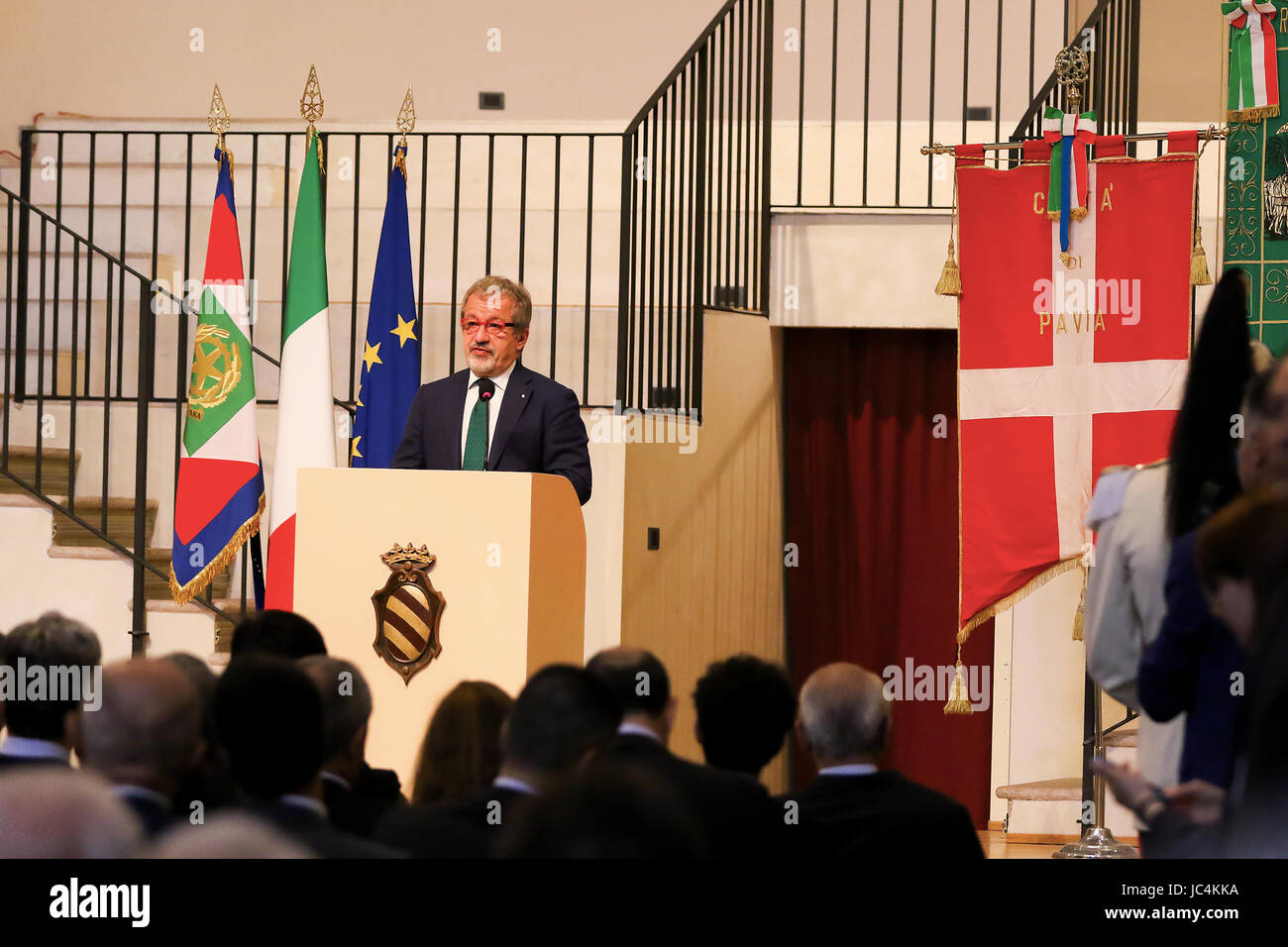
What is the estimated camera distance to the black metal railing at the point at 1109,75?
5.41 m

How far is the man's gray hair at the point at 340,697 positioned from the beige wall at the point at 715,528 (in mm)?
2615

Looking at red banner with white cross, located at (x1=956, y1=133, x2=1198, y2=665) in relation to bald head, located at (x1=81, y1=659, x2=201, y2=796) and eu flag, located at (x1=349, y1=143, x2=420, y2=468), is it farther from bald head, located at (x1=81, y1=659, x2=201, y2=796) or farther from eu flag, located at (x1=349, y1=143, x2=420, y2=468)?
bald head, located at (x1=81, y1=659, x2=201, y2=796)

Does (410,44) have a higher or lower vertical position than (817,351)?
higher

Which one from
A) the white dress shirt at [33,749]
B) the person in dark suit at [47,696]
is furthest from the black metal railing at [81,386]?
the white dress shirt at [33,749]

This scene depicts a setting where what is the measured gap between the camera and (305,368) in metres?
5.28

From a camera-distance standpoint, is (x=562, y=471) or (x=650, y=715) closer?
(x=650, y=715)

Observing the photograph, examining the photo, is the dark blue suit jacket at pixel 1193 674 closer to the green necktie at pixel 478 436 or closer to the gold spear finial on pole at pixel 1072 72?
the green necktie at pixel 478 436

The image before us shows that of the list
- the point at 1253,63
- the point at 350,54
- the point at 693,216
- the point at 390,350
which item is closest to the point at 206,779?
the point at 390,350

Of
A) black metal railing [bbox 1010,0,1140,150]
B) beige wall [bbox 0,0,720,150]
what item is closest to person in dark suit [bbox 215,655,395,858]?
black metal railing [bbox 1010,0,1140,150]

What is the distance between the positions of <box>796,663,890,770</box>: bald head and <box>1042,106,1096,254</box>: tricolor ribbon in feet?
9.99
